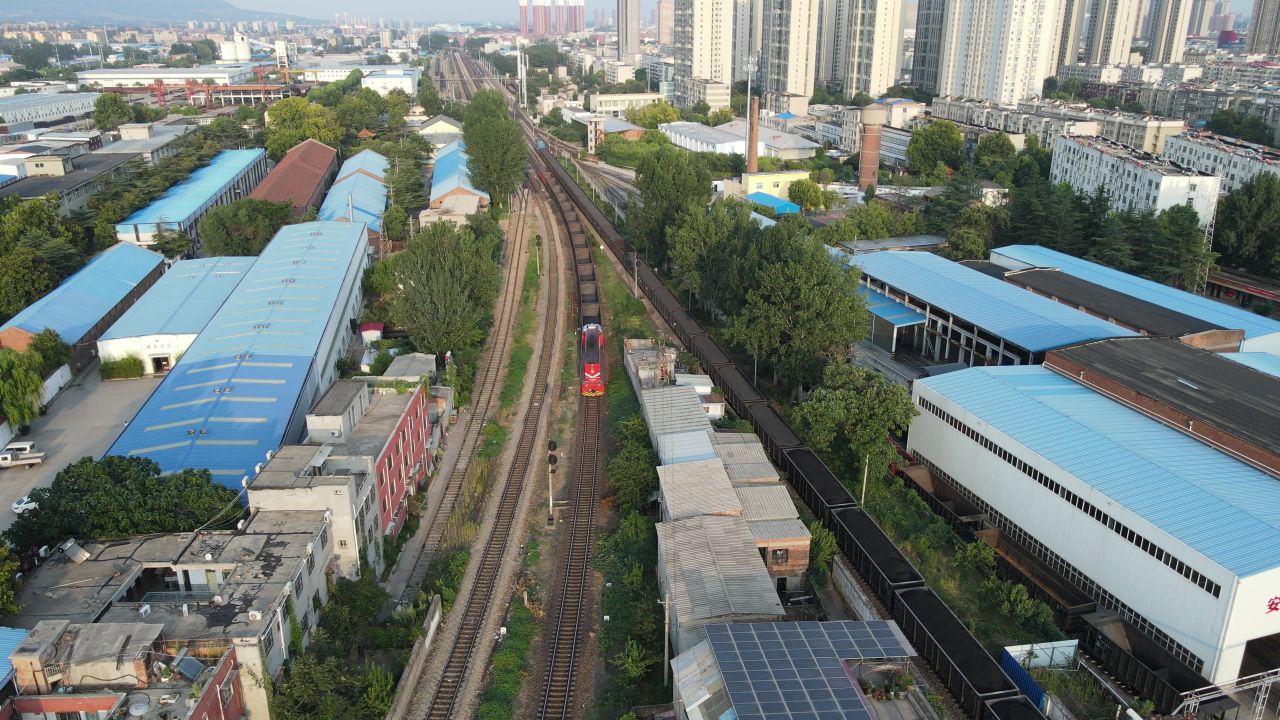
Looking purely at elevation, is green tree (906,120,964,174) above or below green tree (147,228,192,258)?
above

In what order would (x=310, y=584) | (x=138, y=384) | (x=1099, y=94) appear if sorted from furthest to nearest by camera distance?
(x=1099, y=94) < (x=138, y=384) < (x=310, y=584)

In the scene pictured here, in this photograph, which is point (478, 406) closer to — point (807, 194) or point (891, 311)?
point (891, 311)

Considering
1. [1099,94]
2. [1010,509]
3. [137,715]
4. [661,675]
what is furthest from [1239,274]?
[1099,94]

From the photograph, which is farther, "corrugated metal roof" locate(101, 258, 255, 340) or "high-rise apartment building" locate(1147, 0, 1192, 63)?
"high-rise apartment building" locate(1147, 0, 1192, 63)

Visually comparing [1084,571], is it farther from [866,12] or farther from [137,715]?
[866,12]

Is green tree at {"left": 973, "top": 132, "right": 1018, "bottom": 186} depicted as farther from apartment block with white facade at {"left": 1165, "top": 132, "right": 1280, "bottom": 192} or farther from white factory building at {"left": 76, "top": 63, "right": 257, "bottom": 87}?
white factory building at {"left": 76, "top": 63, "right": 257, "bottom": 87}

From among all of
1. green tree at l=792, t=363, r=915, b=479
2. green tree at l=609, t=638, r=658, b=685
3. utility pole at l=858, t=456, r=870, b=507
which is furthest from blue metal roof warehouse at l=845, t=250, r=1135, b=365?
green tree at l=609, t=638, r=658, b=685

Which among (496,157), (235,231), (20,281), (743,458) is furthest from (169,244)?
(743,458)
